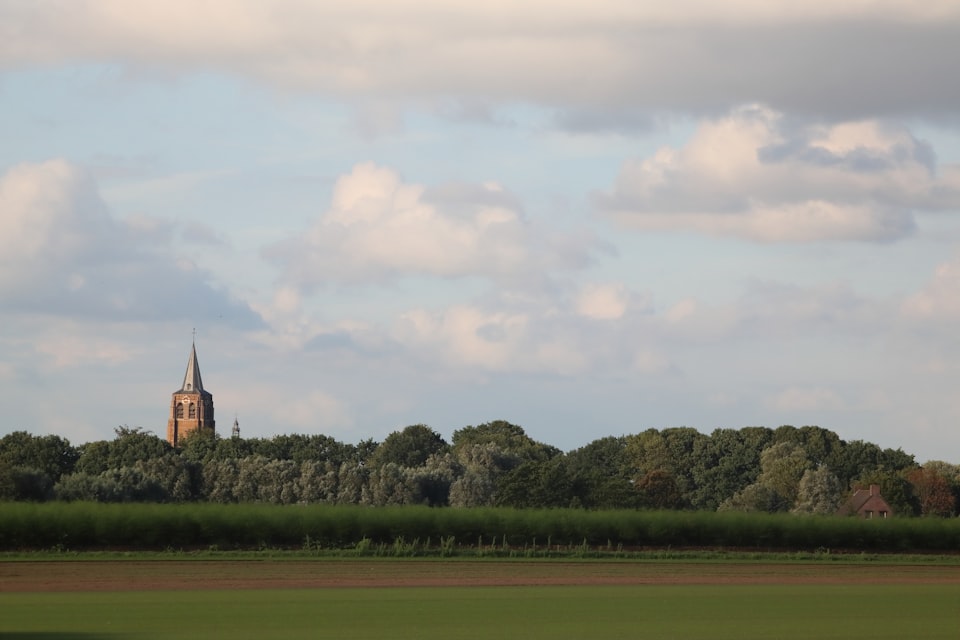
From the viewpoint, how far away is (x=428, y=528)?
61.0m

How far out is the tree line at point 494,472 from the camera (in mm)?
89375

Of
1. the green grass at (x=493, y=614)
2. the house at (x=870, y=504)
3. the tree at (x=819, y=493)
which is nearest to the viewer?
the green grass at (x=493, y=614)

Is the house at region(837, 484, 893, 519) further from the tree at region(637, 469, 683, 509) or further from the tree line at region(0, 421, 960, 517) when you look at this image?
the tree at region(637, 469, 683, 509)

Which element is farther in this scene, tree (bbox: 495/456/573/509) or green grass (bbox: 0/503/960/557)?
tree (bbox: 495/456/573/509)

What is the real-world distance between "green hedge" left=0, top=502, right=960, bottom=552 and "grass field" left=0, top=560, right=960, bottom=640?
6.79 meters

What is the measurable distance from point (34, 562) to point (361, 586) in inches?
587

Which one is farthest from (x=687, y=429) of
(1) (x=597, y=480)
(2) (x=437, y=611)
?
(2) (x=437, y=611)

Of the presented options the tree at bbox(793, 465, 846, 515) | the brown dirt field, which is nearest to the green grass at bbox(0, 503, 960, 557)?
the brown dirt field

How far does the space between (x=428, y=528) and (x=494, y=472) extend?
6035 centimetres

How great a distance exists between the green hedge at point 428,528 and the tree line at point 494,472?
21.9 metres

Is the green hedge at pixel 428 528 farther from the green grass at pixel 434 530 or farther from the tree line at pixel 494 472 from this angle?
the tree line at pixel 494 472

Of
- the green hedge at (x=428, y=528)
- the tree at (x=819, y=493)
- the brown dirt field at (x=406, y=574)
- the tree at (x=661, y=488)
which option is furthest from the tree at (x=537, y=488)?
the brown dirt field at (x=406, y=574)

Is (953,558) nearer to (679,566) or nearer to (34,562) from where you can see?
(679,566)

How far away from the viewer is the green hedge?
2191 inches
